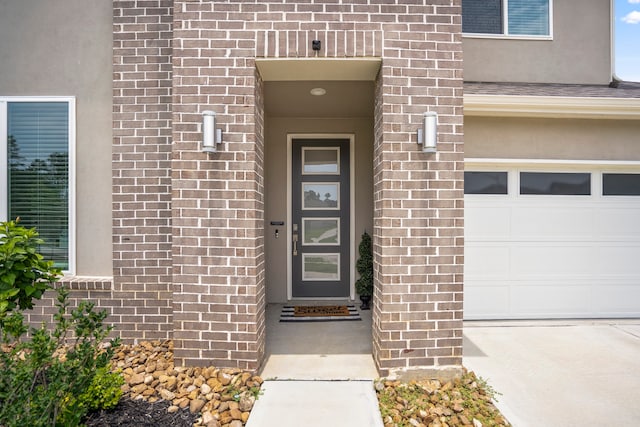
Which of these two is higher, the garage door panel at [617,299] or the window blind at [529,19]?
the window blind at [529,19]

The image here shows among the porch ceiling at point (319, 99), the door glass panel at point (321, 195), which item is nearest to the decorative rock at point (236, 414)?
the porch ceiling at point (319, 99)

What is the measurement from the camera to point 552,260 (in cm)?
473

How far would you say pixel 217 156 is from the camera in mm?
→ 3076

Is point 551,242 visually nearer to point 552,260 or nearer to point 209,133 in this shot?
point 552,260

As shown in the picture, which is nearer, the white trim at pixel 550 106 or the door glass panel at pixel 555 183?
the white trim at pixel 550 106

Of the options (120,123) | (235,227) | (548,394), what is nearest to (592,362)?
(548,394)

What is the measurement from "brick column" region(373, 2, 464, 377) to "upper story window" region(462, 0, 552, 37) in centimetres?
235

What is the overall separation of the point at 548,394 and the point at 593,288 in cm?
263

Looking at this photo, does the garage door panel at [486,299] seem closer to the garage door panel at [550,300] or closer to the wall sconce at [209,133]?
the garage door panel at [550,300]

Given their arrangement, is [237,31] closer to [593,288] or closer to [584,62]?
[584,62]

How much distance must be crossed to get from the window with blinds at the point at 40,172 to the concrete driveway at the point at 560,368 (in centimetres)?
452

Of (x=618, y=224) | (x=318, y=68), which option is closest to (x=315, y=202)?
(x=318, y=68)

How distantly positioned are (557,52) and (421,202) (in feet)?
12.5

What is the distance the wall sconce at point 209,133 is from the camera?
9.67 ft
